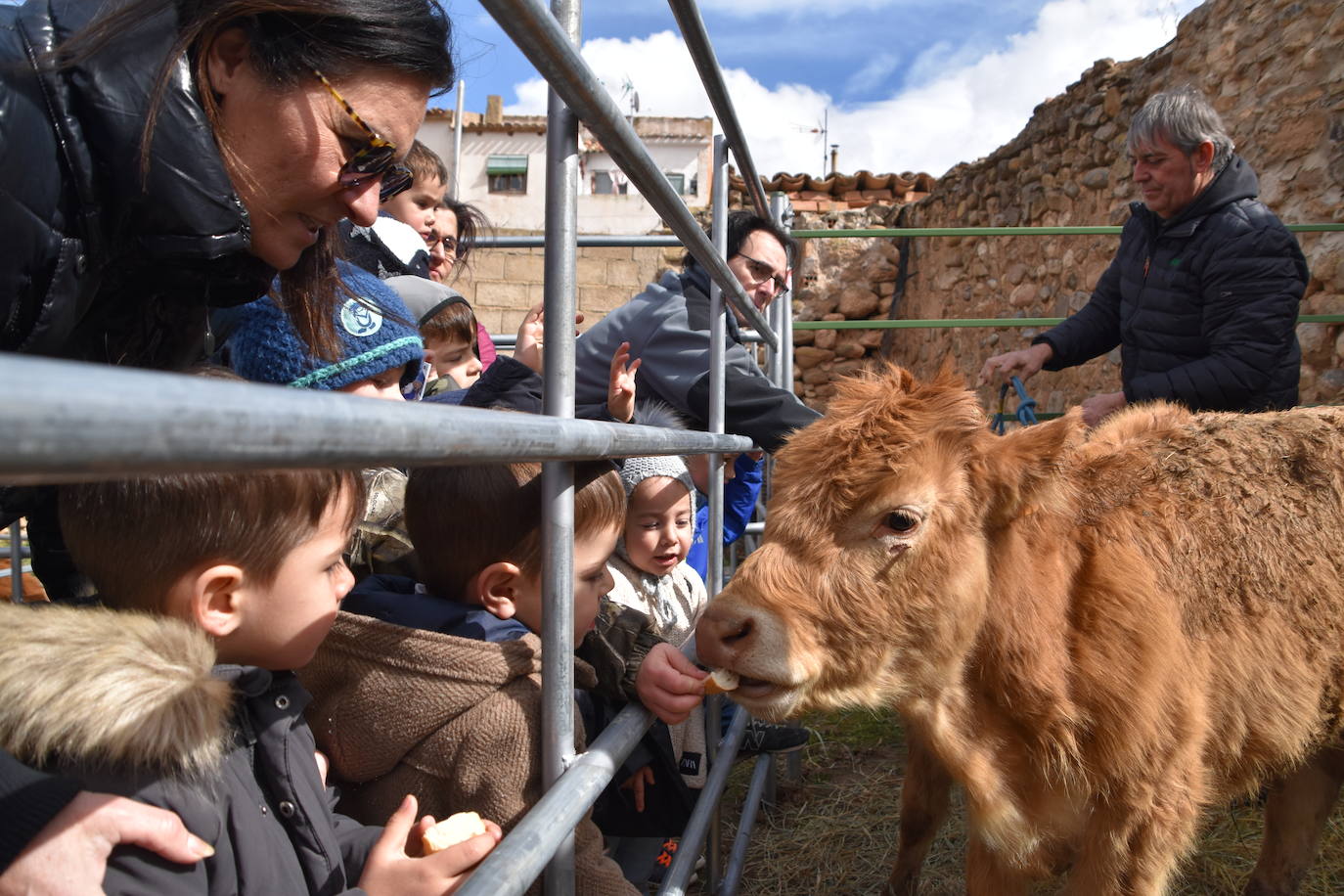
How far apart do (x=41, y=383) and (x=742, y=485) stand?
2977mm

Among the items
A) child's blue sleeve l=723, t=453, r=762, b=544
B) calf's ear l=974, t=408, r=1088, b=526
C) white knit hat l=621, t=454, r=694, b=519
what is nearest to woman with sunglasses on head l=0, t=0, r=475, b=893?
white knit hat l=621, t=454, r=694, b=519

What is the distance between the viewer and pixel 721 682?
187cm

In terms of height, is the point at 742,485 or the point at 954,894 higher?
the point at 742,485

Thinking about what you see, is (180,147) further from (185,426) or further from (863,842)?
(863,842)

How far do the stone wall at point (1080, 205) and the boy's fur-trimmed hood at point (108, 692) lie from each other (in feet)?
6.40

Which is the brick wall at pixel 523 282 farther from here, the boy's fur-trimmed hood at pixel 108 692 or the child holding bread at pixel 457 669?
the boy's fur-trimmed hood at pixel 108 692

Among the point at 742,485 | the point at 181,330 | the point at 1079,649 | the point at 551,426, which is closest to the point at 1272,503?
the point at 1079,649

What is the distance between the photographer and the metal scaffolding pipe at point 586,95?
3.36 ft

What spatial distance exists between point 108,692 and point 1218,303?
151 inches

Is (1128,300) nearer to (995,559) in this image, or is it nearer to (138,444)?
(995,559)

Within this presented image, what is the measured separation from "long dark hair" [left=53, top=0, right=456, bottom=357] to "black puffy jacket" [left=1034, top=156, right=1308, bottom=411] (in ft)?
10.3

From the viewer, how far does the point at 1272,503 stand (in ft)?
8.71

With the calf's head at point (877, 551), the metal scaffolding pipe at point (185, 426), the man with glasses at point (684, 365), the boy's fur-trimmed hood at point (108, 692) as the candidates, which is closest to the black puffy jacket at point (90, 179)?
the boy's fur-trimmed hood at point (108, 692)

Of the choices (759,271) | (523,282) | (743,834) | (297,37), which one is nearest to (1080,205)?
(523,282)
